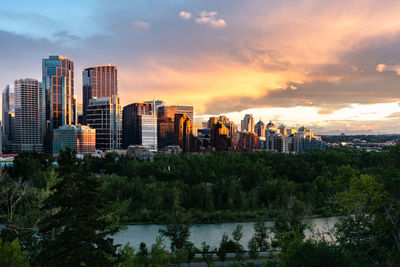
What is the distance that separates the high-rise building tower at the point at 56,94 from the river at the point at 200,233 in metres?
94.3

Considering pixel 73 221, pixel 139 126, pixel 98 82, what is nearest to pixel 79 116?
pixel 98 82

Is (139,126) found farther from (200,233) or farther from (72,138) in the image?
(200,233)

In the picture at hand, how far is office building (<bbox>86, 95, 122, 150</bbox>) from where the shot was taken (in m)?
97.4

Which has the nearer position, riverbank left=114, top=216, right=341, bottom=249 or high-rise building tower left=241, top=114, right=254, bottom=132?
riverbank left=114, top=216, right=341, bottom=249

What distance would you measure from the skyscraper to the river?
69526 millimetres

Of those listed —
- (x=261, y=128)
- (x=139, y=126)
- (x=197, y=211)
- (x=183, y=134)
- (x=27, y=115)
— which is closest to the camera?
(x=197, y=211)

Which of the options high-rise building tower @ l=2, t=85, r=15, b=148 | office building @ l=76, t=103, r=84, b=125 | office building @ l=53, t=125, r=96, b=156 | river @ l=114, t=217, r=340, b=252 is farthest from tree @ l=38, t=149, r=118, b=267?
high-rise building tower @ l=2, t=85, r=15, b=148

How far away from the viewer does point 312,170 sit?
39.6 metres

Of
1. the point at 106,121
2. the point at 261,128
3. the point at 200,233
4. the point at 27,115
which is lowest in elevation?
the point at 200,233

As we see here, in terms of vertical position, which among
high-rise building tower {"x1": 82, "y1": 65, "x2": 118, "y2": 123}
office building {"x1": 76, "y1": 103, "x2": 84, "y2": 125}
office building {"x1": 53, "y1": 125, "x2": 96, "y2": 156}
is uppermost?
high-rise building tower {"x1": 82, "y1": 65, "x2": 118, "y2": 123}

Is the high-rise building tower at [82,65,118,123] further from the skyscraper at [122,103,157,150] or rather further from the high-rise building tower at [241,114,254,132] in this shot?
the high-rise building tower at [241,114,254,132]

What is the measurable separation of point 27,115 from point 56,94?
11.3 meters

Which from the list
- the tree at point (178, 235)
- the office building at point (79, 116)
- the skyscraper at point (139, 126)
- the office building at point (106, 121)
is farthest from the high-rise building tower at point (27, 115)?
the tree at point (178, 235)

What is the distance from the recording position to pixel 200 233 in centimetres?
2330
